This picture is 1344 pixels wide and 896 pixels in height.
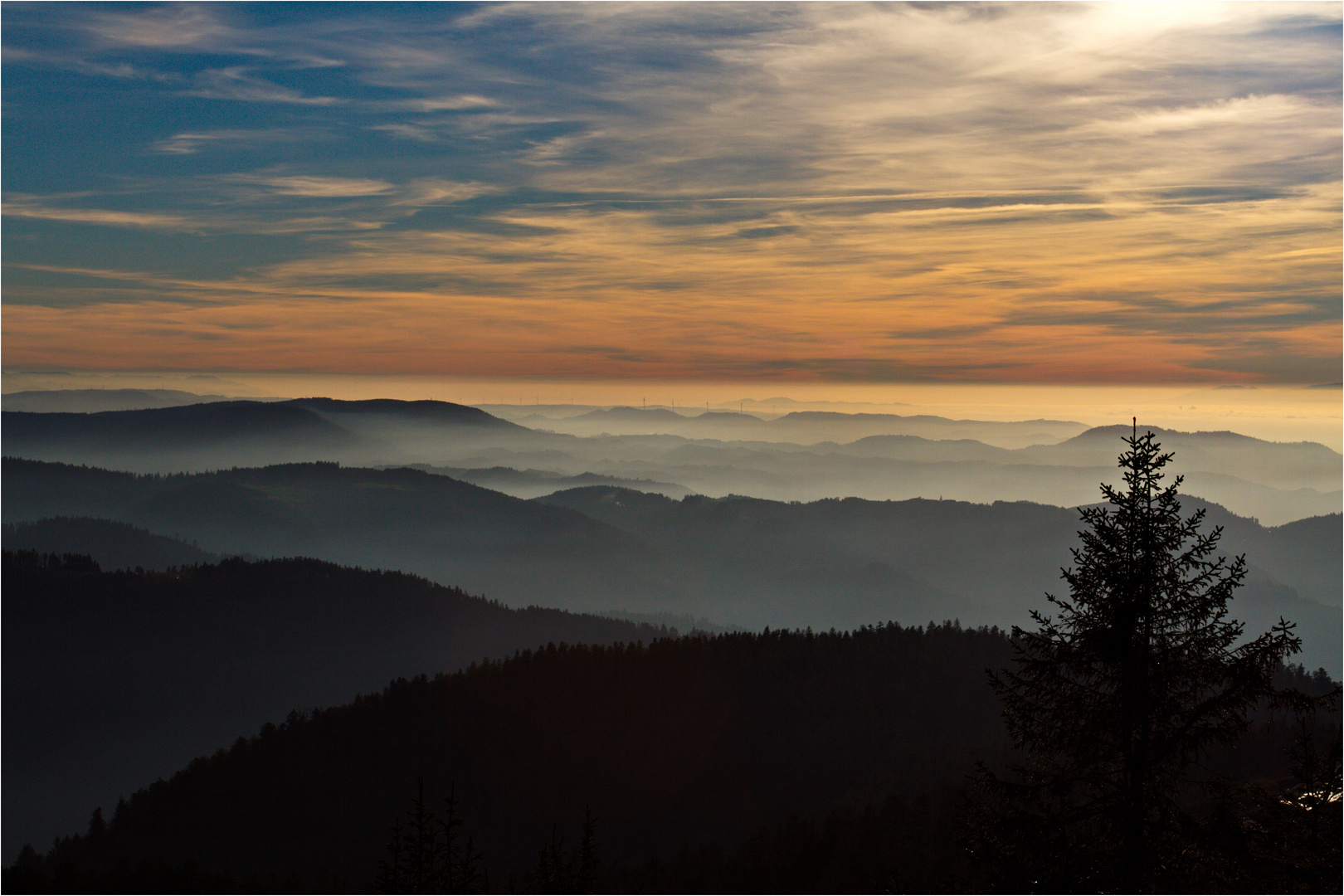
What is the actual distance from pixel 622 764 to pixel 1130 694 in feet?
560

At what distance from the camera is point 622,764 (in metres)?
180

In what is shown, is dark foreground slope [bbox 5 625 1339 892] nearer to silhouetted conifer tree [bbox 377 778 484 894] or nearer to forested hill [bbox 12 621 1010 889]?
forested hill [bbox 12 621 1010 889]

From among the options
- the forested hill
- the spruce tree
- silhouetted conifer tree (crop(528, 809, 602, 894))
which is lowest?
the forested hill

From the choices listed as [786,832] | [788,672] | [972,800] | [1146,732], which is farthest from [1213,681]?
[788,672]

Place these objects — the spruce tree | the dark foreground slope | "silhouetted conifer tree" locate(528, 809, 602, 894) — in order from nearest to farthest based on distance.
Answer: the spruce tree
"silhouetted conifer tree" locate(528, 809, 602, 894)
the dark foreground slope

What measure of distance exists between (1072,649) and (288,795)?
201 m

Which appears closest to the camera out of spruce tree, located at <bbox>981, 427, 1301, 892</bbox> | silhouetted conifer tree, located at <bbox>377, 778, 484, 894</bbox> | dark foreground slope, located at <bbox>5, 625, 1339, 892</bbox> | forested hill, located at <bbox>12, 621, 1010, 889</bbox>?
spruce tree, located at <bbox>981, 427, 1301, 892</bbox>

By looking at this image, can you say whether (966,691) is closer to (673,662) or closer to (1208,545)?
(673,662)

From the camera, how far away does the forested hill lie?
162 metres

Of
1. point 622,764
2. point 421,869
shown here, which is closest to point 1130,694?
point 421,869

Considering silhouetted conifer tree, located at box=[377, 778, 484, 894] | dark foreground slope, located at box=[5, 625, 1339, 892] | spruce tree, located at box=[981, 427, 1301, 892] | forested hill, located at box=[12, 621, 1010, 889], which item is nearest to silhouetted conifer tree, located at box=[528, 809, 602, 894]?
silhouetted conifer tree, located at box=[377, 778, 484, 894]

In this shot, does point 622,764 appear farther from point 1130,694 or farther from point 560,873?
point 1130,694

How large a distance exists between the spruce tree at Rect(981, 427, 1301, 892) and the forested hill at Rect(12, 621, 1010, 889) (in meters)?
138

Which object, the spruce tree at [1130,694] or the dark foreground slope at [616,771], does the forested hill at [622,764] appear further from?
the spruce tree at [1130,694]
